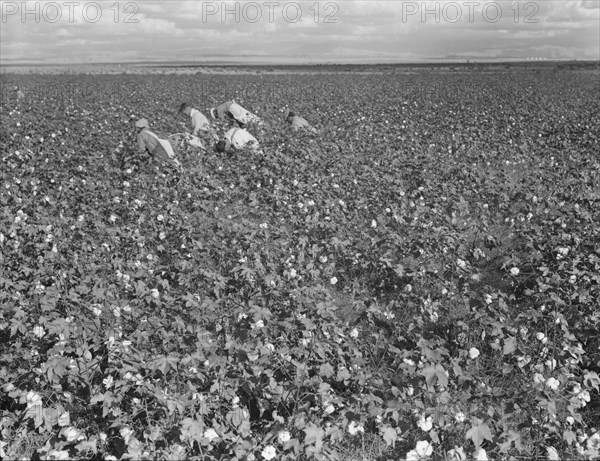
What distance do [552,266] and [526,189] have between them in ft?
12.6

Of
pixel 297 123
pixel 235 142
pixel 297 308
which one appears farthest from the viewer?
pixel 297 123

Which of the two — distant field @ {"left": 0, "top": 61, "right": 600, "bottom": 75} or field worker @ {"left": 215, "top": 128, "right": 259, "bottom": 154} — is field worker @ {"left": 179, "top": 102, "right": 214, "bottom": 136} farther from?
distant field @ {"left": 0, "top": 61, "right": 600, "bottom": 75}

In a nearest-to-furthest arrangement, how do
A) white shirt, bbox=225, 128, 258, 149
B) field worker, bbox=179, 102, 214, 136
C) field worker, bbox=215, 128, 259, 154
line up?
field worker, bbox=215, 128, 259, 154 < white shirt, bbox=225, 128, 258, 149 < field worker, bbox=179, 102, 214, 136

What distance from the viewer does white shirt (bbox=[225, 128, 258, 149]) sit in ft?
48.4

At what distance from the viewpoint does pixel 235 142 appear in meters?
14.9

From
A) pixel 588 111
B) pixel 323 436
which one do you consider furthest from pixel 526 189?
pixel 588 111

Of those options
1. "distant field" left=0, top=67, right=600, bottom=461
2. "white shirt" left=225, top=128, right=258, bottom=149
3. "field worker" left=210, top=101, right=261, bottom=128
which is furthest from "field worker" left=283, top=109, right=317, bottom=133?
"distant field" left=0, top=67, right=600, bottom=461

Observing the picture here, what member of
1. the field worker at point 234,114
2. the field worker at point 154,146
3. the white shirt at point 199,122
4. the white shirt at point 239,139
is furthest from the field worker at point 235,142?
the field worker at point 234,114

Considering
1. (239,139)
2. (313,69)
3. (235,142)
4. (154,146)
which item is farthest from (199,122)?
(313,69)

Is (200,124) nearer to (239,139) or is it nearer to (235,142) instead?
(239,139)

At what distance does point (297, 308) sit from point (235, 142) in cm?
1038

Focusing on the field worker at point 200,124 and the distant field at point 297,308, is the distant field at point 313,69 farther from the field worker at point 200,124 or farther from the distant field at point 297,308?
the distant field at point 297,308

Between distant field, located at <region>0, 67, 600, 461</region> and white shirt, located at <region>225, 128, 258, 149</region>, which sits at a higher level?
white shirt, located at <region>225, 128, 258, 149</region>

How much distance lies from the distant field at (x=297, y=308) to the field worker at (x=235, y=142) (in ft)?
A: 3.92
